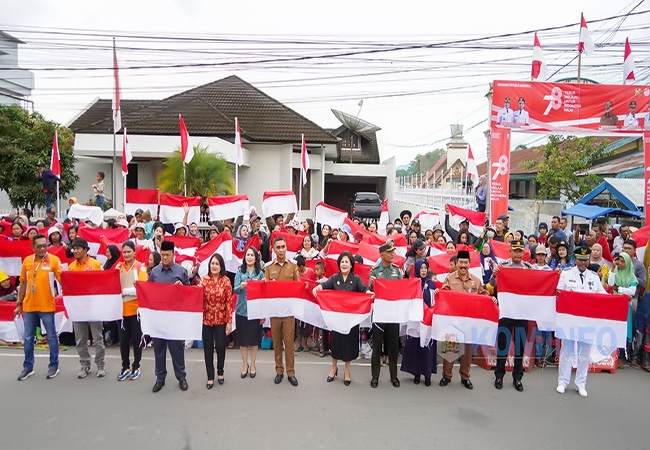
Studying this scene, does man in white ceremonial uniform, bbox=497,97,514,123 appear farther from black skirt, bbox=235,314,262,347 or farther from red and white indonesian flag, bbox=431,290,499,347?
black skirt, bbox=235,314,262,347

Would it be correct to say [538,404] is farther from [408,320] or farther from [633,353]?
[633,353]

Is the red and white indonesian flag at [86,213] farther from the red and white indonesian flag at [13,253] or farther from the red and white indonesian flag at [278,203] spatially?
the red and white indonesian flag at [278,203]

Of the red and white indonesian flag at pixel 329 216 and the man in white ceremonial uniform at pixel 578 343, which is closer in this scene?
the man in white ceremonial uniform at pixel 578 343

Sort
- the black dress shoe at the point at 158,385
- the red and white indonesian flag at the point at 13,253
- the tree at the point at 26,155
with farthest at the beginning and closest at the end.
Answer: the tree at the point at 26,155 → the red and white indonesian flag at the point at 13,253 → the black dress shoe at the point at 158,385

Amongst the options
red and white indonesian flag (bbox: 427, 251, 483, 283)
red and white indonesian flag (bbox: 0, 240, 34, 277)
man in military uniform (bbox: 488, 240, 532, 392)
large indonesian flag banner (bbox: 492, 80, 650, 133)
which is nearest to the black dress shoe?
man in military uniform (bbox: 488, 240, 532, 392)

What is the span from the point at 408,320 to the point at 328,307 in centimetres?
110

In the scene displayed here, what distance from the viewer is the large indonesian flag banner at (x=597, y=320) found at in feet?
21.6

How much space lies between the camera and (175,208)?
12.4 metres

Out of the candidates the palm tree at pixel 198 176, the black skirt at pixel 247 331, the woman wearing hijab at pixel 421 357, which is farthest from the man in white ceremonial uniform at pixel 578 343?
the palm tree at pixel 198 176

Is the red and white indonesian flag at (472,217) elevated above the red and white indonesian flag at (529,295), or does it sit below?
above

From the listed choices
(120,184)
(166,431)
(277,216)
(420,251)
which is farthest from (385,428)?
(120,184)

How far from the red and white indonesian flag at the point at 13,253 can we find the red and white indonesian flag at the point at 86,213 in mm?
3064

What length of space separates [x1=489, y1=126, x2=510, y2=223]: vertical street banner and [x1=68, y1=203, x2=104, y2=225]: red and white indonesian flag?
10347mm

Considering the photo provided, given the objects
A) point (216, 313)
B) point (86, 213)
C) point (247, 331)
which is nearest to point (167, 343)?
point (216, 313)
